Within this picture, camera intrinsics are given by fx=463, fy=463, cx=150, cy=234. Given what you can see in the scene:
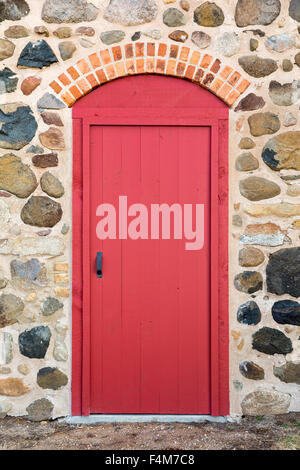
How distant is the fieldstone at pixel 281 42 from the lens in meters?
3.45

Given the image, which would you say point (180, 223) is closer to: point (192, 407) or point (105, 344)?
point (105, 344)

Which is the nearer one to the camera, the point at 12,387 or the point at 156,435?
the point at 156,435

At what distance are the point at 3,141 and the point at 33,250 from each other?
0.85 m

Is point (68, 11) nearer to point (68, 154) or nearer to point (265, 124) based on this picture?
point (68, 154)

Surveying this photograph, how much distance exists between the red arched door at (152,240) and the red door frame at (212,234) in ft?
0.03

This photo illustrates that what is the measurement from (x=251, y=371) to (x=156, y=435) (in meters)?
0.83

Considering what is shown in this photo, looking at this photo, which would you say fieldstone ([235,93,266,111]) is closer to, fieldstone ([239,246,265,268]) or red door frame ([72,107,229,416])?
red door frame ([72,107,229,416])

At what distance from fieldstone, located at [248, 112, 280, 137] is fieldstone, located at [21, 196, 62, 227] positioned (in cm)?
161

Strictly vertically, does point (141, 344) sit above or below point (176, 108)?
below

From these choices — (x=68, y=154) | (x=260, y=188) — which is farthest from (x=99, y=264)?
(x=260, y=188)

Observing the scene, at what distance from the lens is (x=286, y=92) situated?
3.46m

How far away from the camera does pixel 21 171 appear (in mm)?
3459
